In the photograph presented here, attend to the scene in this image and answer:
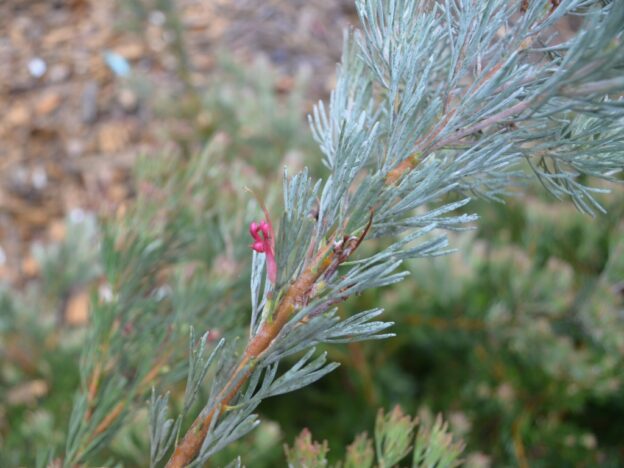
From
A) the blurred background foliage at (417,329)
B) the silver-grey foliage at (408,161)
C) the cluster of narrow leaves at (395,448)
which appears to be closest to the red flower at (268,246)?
the silver-grey foliage at (408,161)

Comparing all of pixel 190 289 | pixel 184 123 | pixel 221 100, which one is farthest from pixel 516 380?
pixel 184 123

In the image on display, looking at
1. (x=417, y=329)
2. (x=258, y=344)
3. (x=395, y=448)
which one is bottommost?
(x=417, y=329)

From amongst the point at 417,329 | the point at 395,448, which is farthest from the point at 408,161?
the point at 417,329

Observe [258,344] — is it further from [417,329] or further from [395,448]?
[417,329]

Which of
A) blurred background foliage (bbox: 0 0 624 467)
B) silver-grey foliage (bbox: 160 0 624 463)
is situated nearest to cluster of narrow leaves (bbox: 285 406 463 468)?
silver-grey foliage (bbox: 160 0 624 463)

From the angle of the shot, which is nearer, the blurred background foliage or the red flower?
the red flower

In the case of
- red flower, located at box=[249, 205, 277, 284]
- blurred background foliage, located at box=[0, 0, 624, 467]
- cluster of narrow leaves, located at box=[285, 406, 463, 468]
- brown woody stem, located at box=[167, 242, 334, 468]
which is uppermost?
red flower, located at box=[249, 205, 277, 284]

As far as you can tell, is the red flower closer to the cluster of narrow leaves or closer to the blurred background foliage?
the cluster of narrow leaves

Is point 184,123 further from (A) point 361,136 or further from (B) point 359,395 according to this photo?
(A) point 361,136

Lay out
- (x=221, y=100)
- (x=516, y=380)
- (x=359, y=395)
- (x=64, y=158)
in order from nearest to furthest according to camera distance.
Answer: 1. (x=516, y=380)
2. (x=359, y=395)
3. (x=221, y=100)
4. (x=64, y=158)
